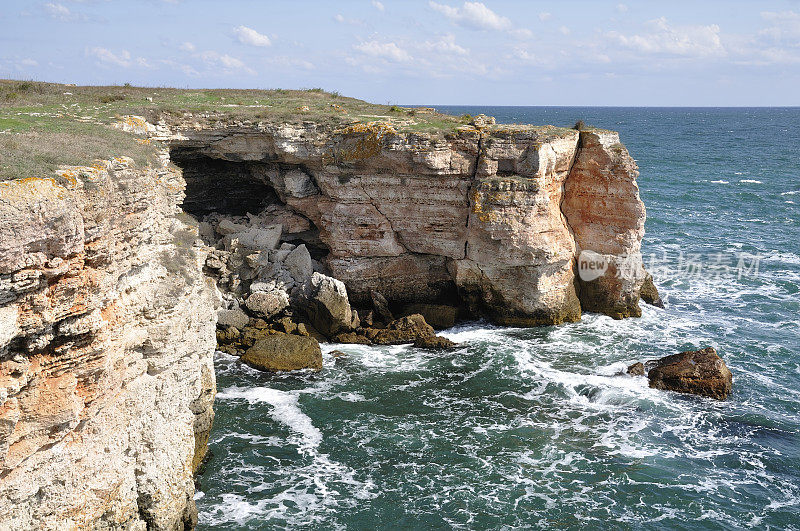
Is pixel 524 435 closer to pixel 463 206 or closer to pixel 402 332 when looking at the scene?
pixel 402 332

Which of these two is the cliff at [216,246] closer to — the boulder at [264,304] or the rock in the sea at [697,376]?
the boulder at [264,304]

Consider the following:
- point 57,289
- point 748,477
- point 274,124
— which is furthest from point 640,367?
point 57,289

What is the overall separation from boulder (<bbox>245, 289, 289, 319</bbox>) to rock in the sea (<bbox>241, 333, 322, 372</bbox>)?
224 cm

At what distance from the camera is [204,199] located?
33.2 meters

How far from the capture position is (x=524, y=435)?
796 inches

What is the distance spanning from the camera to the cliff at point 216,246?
36.6 ft

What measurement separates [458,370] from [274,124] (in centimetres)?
1334

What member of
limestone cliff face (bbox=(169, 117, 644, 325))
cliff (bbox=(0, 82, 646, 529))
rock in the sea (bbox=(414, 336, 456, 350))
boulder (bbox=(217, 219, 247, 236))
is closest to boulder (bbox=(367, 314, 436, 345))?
rock in the sea (bbox=(414, 336, 456, 350))

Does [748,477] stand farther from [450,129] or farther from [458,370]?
[450,129]

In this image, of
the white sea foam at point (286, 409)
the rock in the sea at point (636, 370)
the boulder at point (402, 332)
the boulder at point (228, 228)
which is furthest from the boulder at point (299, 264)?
the rock in the sea at point (636, 370)

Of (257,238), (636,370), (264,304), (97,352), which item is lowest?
(636,370)

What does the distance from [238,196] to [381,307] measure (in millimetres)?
10510

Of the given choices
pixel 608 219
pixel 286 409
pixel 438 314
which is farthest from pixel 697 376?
pixel 286 409

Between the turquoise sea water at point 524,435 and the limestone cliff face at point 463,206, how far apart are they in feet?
5.88
